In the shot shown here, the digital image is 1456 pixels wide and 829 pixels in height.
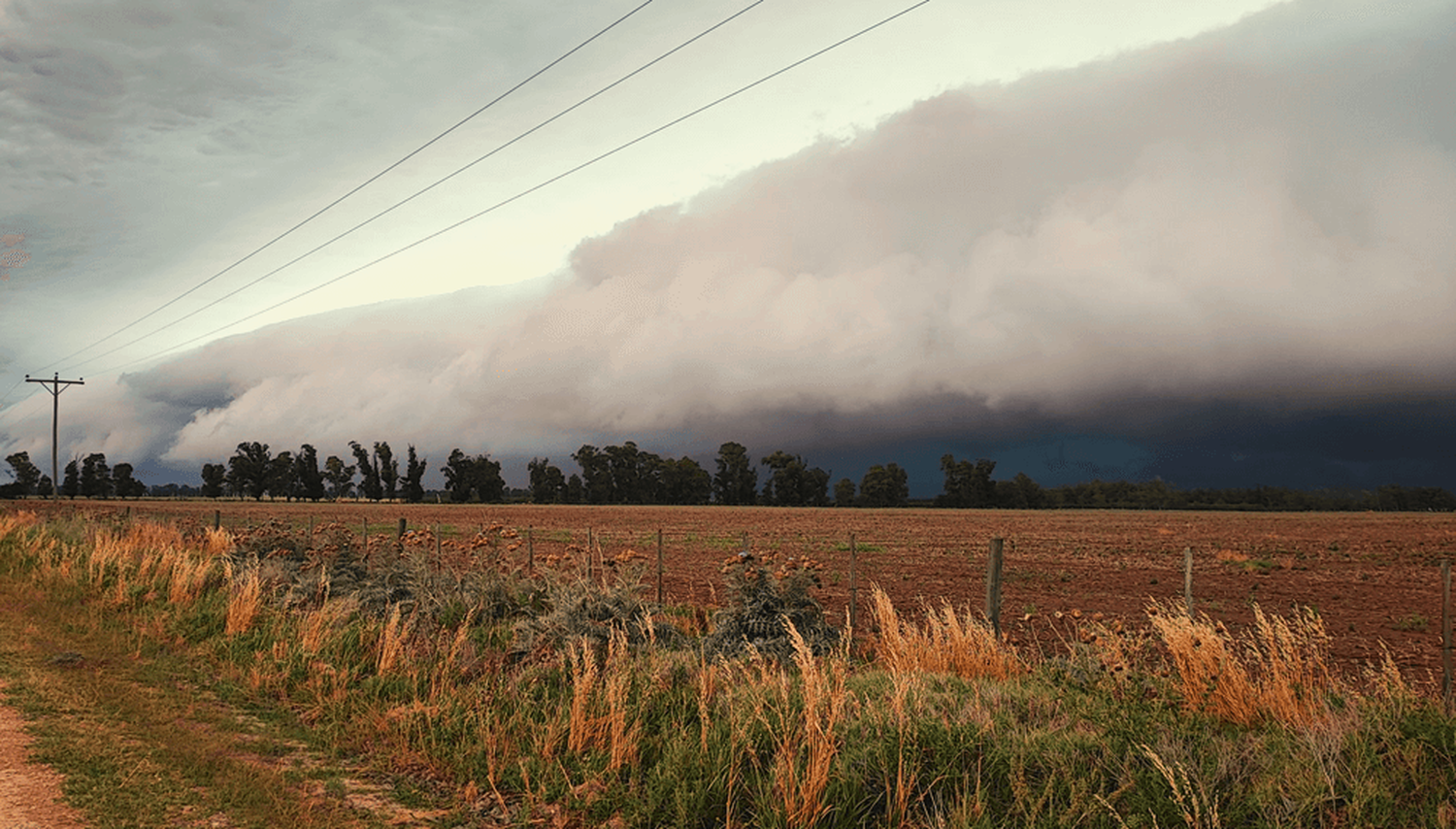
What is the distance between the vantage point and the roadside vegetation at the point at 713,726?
6.36 m

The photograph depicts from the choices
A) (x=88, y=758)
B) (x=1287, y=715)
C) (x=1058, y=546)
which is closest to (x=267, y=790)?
(x=88, y=758)

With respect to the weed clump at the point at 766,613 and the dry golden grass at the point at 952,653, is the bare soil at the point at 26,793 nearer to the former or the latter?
the weed clump at the point at 766,613

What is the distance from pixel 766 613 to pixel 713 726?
5.90 metres

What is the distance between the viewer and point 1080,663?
10438mm

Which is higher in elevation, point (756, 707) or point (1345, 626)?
point (756, 707)

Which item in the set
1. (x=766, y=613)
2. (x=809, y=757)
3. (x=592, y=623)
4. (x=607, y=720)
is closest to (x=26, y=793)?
(x=607, y=720)

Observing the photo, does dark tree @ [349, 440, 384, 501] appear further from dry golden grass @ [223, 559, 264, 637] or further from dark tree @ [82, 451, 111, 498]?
dry golden grass @ [223, 559, 264, 637]

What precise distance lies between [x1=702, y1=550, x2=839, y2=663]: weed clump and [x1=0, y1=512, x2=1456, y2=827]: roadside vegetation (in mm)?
50

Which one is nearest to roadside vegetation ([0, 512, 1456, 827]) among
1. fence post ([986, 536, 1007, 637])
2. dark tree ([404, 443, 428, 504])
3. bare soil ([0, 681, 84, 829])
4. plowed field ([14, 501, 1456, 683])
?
bare soil ([0, 681, 84, 829])

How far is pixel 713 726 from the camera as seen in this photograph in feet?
25.8

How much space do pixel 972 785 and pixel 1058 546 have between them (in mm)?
47936

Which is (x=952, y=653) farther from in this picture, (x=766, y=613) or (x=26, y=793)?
(x=26, y=793)

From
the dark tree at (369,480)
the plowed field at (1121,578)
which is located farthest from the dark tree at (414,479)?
the plowed field at (1121,578)

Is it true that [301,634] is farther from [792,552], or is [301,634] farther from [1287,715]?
[792,552]
